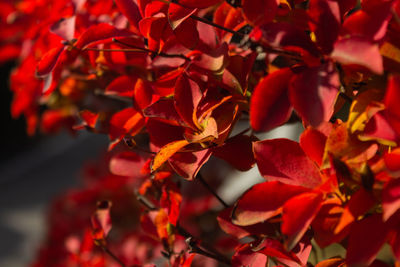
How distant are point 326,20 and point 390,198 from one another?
173 millimetres

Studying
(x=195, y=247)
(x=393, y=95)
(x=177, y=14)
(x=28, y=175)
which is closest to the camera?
(x=393, y=95)

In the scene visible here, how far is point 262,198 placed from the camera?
18.9 inches

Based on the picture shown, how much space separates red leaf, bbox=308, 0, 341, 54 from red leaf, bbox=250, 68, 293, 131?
1.9 inches

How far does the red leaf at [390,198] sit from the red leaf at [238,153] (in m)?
0.17

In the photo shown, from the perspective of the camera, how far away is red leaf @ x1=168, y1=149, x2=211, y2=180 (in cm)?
53

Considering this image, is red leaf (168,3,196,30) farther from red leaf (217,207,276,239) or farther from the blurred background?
the blurred background

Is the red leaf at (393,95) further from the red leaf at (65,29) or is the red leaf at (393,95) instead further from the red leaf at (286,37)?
the red leaf at (65,29)

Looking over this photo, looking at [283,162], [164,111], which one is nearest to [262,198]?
[283,162]

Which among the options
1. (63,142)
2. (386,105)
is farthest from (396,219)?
(63,142)

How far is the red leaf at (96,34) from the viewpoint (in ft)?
1.92

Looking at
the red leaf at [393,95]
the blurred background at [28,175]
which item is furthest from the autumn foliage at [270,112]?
the blurred background at [28,175]

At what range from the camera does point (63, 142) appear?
4.77 metres

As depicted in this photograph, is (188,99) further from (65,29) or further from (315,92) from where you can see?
(65,29)

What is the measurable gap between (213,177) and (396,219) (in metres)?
1.49
